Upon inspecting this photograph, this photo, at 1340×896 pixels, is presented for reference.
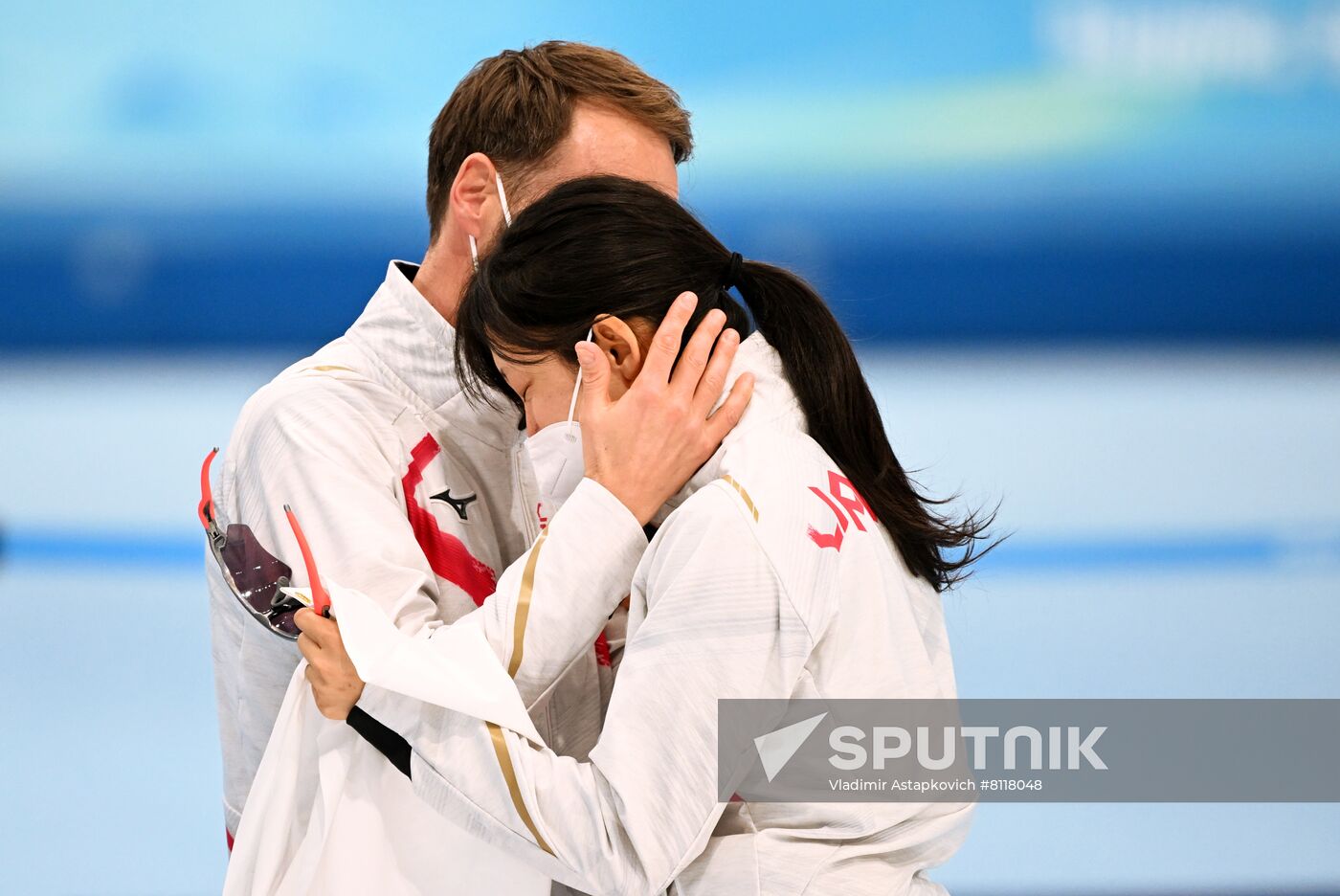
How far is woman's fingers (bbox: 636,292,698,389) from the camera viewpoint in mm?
1299

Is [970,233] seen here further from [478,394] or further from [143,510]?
[478,394]

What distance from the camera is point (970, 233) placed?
5.48m

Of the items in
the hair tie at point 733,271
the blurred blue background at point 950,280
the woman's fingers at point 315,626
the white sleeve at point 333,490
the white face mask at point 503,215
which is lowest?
the woman's fingers at point 315,626

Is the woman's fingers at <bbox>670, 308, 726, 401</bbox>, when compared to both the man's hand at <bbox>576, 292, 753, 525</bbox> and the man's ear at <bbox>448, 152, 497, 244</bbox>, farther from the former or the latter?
the man's ear at <bbox>448, 152, 497, 244</bbox>

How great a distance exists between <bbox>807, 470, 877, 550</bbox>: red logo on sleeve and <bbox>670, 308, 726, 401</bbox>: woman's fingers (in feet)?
0.49

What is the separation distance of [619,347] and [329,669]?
418mm

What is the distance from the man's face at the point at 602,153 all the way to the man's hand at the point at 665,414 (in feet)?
1.80

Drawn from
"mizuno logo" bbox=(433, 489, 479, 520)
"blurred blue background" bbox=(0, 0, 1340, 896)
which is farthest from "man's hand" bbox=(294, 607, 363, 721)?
"blurred blue background" bbox=(0, 0, 1340, 896)

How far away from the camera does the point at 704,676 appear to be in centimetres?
112

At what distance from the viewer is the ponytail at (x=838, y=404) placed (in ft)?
4.33

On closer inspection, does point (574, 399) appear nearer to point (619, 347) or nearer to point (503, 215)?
point (619, 347)

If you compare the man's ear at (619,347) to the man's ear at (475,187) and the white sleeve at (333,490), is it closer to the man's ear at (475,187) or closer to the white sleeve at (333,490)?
the white sleeve at (333,490)

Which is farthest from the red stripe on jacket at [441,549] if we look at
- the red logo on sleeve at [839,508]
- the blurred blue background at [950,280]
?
the blurred blue background at [950,280]

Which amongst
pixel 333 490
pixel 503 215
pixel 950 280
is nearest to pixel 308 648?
pixel 333 490
